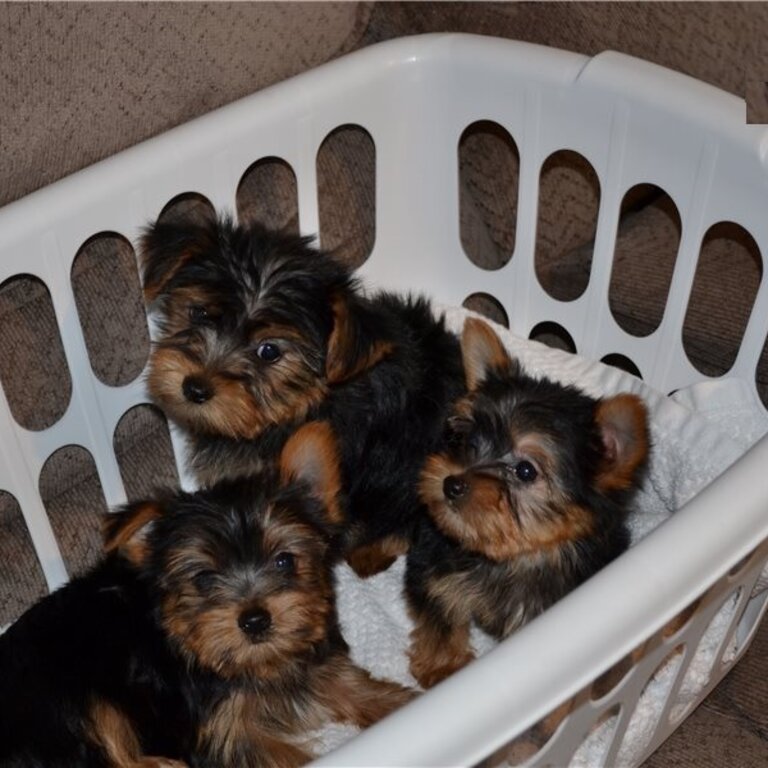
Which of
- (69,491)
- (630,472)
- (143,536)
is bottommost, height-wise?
(69,491)

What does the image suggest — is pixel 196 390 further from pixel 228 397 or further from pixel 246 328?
pixel 246 328

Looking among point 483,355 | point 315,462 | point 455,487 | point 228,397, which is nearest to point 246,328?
point 228,397

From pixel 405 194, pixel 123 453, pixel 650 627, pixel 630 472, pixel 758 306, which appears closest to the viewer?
pixel 650 627

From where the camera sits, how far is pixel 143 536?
3.19 metres

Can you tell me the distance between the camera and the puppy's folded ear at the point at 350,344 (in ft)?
10.8

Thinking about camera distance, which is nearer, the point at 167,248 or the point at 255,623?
the point at 255,623

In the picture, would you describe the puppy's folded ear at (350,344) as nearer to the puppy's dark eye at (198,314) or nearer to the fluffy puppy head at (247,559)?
the fluffy puppy head at (247,559)

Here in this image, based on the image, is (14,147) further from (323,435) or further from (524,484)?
(524,484)

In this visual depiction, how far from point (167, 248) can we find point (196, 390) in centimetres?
47

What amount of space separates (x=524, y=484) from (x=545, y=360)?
Result: 129 centimetres

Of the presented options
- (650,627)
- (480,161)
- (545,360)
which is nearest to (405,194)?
(480,161)

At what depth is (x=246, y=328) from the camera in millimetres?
3402

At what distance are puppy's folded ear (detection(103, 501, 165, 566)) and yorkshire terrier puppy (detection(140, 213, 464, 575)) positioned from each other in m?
0.38

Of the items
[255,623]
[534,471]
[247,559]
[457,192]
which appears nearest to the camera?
[255,623]
